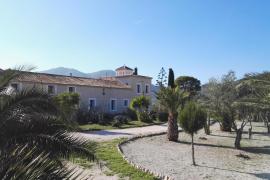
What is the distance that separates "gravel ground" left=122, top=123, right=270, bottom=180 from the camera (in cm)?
1004

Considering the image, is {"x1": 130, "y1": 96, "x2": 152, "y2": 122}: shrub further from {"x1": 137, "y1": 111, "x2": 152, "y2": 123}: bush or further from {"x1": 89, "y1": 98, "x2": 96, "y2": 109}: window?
{"x1": 89, "y1": 98, "x2": 96, "y2": 109}: window

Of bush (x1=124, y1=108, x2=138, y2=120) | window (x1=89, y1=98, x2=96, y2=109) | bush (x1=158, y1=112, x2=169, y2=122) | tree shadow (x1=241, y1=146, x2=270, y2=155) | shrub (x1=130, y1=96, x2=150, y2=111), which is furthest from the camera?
bush (x1=124, y1=108, x2=138, y2=120)

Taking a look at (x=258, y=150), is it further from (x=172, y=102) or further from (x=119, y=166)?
(x=119, y=166)

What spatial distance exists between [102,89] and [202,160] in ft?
77.3

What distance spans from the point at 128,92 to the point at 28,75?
3276 centimetres

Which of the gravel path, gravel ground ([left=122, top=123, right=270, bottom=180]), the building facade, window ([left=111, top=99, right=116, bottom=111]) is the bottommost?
gravel ground ([left=122, top=123, right=270, bottom=180])

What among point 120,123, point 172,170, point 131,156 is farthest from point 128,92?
point 172,170

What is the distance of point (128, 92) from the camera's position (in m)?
39.1

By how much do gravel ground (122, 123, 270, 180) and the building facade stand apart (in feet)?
51.1

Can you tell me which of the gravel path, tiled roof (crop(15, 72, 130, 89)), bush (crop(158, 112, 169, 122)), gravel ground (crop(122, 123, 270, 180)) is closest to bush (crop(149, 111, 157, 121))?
bush (crop(158, 112, 169, 122))

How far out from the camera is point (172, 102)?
18.4 m

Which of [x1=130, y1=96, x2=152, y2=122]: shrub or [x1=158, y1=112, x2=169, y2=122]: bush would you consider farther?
[x1=158, y1=112, x2=169, y2=122]: bush

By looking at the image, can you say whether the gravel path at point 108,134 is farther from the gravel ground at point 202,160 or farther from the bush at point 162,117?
the bush at point 162,117

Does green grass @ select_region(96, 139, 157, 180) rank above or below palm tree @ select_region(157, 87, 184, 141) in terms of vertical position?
below
